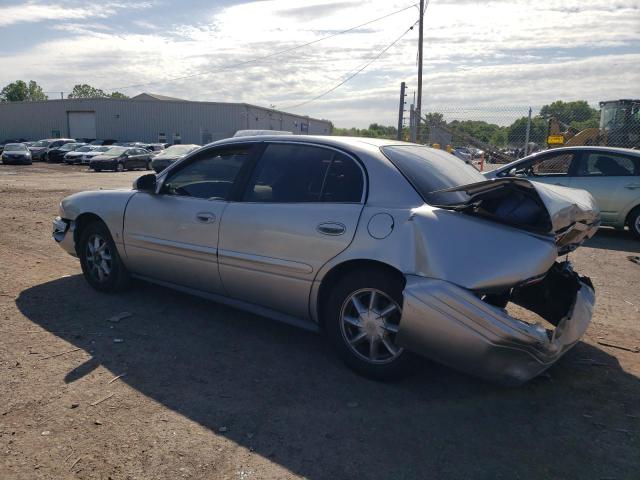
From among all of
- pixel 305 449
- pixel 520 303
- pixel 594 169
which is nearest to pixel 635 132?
pixel 594 169

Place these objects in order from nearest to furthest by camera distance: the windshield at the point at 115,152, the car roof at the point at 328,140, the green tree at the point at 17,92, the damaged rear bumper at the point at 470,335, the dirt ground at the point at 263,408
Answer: the dirt ground at the point at 263,408, the damaged rear bumper at the point at 470,335, the car roof at the point at 328,140, the windshield at the point at 115,152, the green tree at the point at 17,92

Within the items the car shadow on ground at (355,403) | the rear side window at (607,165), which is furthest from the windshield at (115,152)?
the car shadow on ground at (355,403)

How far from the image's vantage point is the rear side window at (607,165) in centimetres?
859

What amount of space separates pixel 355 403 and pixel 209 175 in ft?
7.47

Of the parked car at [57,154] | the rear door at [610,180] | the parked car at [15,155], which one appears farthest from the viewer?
the parked car at [57,154]

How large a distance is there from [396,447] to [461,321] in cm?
77

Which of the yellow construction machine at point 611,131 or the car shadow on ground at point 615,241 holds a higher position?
the yellow construction machine at point 611,131

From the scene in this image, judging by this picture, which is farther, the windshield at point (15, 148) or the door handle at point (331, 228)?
the windshield at point (15, 148)

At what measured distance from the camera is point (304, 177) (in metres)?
3.85

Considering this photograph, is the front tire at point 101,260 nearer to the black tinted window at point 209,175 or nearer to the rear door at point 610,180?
the black tinted window at point 209,175

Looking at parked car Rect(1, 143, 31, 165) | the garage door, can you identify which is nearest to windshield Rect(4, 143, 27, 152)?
parked car Rect(1, 143, 31, 165)

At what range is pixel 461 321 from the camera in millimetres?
2947

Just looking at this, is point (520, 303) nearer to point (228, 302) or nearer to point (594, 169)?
point (228, 302)

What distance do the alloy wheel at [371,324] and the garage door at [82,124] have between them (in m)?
56.3
